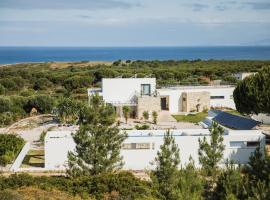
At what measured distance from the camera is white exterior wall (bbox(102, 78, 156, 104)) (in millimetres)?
41469

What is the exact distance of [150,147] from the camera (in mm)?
25125

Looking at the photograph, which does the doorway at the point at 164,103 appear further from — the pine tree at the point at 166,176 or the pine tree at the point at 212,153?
the pine tree at the point at 166,176

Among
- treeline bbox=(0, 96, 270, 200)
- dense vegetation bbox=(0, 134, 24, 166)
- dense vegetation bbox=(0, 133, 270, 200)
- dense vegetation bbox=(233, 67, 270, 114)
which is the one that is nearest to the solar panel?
dense vegetation bbox=(233, 67, 270, 114)

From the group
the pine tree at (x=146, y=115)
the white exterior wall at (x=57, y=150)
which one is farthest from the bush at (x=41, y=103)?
the white exterior wall at (x=57, y=150)

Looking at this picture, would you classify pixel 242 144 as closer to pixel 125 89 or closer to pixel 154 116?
pixel 154 116

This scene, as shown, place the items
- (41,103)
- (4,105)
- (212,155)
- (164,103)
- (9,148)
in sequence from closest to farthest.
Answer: (212,155)
(9,148)
(4,105)
(41,103)
(164,103)

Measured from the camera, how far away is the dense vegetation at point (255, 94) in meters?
28.5

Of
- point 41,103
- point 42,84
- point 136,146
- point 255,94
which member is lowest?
point 136,146

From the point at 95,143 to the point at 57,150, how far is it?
13.4ft

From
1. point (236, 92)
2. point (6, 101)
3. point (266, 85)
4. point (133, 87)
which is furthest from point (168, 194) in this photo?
point (6, 101)

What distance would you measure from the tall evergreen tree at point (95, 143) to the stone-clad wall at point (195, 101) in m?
22.8

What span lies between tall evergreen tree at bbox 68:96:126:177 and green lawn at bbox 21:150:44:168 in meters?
4.85

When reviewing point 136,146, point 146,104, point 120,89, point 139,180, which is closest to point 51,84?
point 120,89

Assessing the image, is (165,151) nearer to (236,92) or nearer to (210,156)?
(210,156)
